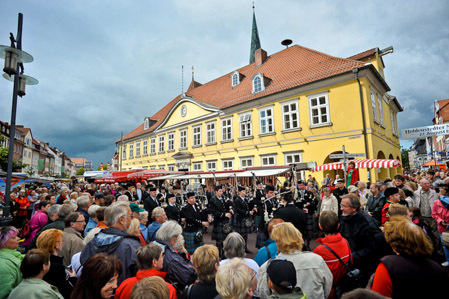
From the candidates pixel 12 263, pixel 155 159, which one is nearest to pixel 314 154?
pixel 12 263

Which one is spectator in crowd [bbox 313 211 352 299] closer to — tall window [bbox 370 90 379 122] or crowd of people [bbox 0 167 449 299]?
crowd of people [bbox 0 167 449 299]

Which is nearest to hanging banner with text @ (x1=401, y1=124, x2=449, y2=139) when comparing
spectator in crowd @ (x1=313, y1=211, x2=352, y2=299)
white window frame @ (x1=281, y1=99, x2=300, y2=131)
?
white window frame @ (x1=281, y1=99, x2=300, y2=131)

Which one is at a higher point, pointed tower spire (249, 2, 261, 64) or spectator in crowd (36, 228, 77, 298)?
pointed tower spire (249, 2, 261, 64)

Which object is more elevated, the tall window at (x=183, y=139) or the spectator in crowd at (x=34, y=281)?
the tall window at (x=183, y=139)

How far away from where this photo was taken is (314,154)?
17766 millimetres

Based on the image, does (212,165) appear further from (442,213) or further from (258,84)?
(442,213)

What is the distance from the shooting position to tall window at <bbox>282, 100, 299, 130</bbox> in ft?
62.3

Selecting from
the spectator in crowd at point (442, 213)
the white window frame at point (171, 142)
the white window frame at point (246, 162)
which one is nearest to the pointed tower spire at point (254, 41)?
the white window frame at point (171, 142)

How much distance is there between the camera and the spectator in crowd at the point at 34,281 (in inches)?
86.1

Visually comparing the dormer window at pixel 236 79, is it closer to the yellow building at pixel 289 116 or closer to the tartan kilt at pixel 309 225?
the yellow building at pixel 289 116

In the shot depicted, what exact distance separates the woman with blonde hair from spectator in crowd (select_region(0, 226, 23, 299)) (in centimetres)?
266

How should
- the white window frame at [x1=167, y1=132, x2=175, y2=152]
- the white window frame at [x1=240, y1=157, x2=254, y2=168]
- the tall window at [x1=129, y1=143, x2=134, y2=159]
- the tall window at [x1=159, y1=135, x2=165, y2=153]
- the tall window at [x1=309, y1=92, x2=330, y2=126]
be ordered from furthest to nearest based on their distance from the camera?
the tall window at [x1=129, y1=143, x2=134, y2=159]
the tall window at [x1=159, y1=135, x2=165, y2=153]
the white window frame at [x1=167, y1=132, x2=175, y2=152]
the white window frame at [x1=240, y1=157, x2=254, y2=168]
the tall window at [x1=309, y1=92, x2=330, y2=126]

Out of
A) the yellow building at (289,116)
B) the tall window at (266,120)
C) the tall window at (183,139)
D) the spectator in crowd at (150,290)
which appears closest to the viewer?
the spectator in crowd at (150,290)

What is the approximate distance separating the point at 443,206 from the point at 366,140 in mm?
11465
